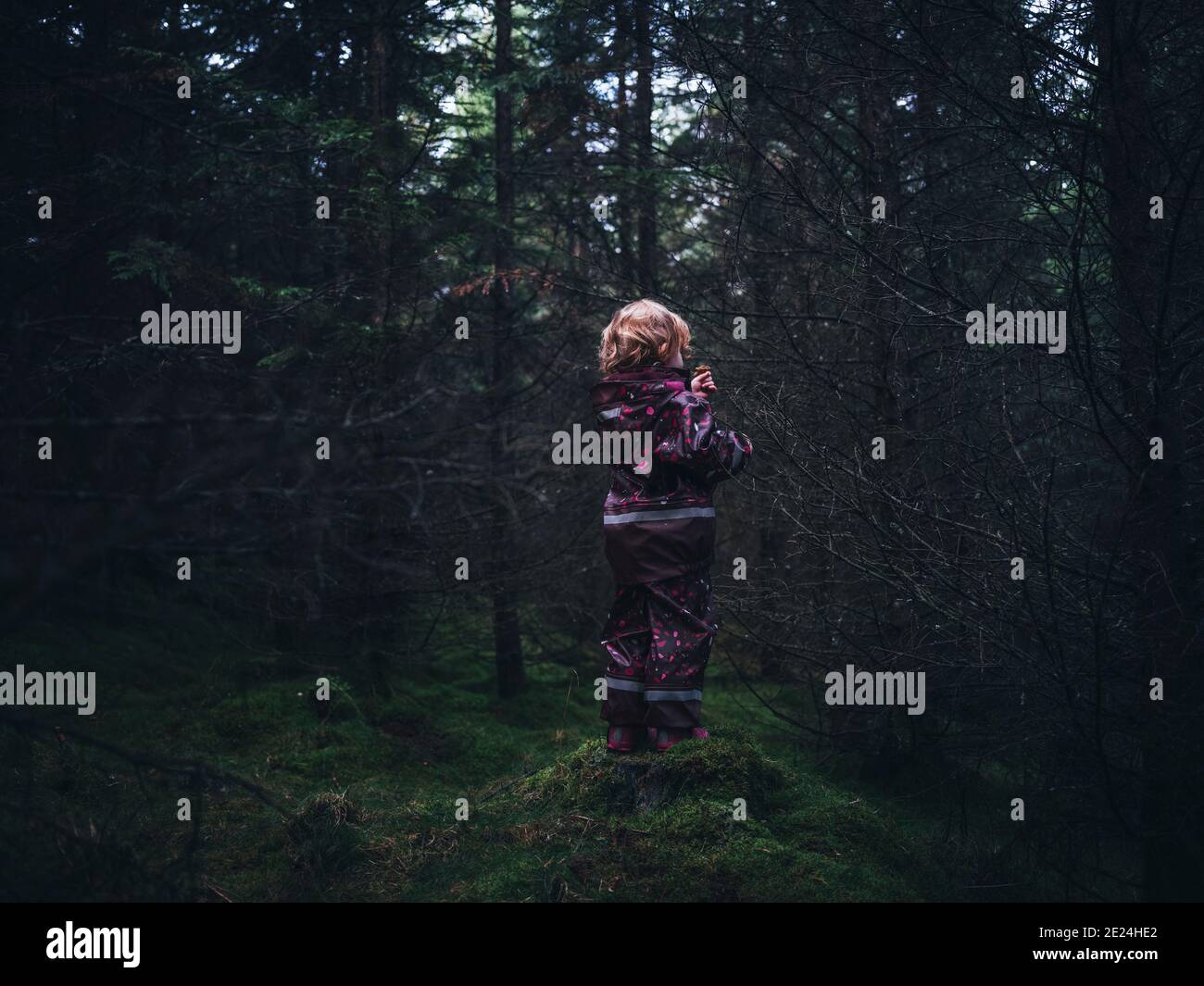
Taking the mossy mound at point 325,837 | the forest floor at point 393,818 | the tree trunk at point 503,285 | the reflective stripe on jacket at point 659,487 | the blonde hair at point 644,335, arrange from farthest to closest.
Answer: the tree trunk at point 503,285 → the blonde hair at point 644,335 → the reflective stripe on jacket at point 659,487 → the mossy mound at point 325,837 → the forest floor at point 393,818

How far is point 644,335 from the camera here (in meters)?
5.24

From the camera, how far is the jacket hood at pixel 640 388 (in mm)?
5180

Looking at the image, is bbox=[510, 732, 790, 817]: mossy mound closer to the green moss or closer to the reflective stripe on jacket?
the green moss

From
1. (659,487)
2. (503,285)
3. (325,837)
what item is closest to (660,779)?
(659,487)

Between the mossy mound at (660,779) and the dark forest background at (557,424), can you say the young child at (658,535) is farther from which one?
the dark forest background at (557,424)

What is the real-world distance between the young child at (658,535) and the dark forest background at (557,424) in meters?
0.57

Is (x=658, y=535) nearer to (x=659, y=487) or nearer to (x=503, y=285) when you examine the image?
(x=659, y=487)

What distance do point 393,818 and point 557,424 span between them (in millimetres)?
4887

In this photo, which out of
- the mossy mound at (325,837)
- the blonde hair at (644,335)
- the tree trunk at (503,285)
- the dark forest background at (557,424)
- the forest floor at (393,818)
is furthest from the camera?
the tree trunk at (503,285)

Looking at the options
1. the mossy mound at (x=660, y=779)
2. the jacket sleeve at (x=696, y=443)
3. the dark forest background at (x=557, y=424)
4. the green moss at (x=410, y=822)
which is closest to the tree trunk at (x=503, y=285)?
the dark forest background at (x=557, y=424)

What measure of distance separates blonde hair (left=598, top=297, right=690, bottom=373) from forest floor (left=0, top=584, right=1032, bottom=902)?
7.03ft

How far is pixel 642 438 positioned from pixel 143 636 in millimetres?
6022
